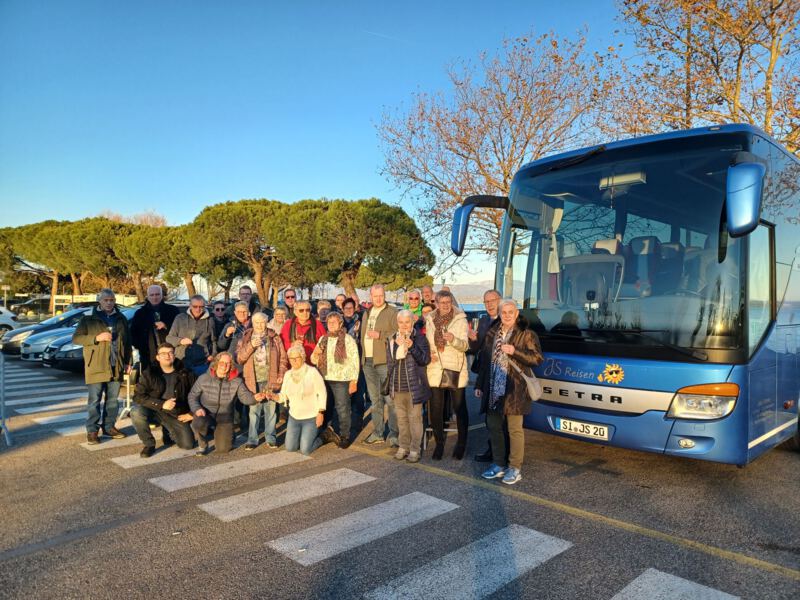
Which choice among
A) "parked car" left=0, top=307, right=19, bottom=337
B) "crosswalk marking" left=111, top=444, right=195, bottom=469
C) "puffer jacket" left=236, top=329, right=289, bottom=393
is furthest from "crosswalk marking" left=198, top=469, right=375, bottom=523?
"parked car" left=0, top=307, right=19, bottom=337

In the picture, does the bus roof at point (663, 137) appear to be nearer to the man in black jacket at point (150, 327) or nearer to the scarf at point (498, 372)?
the scarf at point (498, 372)

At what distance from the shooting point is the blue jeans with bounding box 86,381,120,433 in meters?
7.21

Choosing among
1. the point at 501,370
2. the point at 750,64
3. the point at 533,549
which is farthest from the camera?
the point at 750,64

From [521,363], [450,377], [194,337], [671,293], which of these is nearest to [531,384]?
[521,363]

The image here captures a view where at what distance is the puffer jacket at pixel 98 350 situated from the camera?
7102 mm

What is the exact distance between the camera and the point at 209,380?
699 cm

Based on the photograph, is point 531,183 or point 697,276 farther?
point 531,183

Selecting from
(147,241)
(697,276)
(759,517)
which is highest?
(147,241)

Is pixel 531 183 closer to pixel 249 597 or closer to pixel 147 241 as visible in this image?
pixel 249 597

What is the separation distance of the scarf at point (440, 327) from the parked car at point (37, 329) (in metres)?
13.0

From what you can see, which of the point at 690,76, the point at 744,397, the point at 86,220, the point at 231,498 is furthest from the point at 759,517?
the point at 86,220

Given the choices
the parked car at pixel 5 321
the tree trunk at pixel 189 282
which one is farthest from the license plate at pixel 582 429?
the tree trunk at pixel 189 282

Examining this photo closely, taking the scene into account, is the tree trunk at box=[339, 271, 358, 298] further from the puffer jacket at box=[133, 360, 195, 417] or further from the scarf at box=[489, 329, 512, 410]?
the scarf at box=[489, 329, 512, 410]

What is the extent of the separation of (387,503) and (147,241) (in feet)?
148
